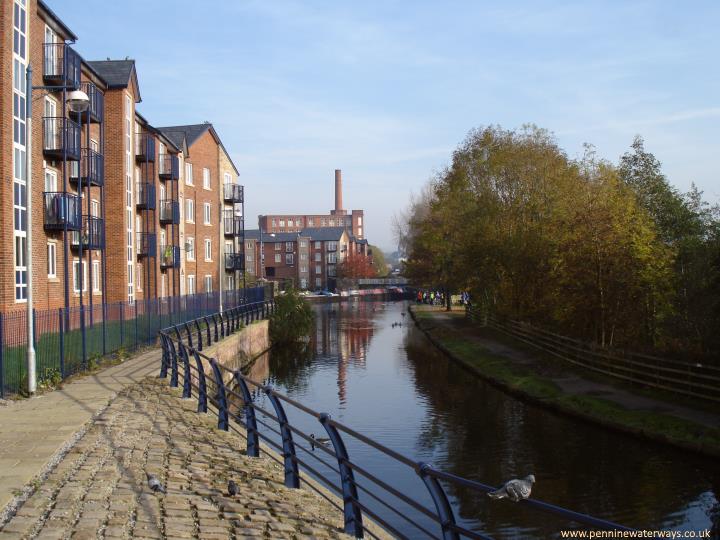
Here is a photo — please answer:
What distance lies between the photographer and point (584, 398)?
20.8 m

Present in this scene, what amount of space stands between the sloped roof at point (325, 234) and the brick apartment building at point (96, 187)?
3127 inches

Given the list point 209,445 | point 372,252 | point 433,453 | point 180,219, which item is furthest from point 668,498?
point 372,252

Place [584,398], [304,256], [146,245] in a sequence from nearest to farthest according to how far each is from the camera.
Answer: [584,398] → [146,245] → [304,256]

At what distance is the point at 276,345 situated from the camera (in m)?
43.8

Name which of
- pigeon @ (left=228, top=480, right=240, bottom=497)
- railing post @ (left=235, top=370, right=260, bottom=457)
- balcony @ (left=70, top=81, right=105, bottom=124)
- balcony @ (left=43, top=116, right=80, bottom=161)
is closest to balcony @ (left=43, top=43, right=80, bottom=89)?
balcony @ (left=43, top=116, right=80, bottom=161)

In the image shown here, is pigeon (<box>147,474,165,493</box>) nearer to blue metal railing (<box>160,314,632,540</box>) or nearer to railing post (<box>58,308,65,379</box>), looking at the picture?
blue metal railing (<box>160,314,632,540</box>)

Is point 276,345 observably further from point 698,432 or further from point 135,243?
point 698,432

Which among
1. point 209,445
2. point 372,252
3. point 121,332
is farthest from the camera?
point 372,252

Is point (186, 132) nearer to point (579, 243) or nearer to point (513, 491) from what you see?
point (579, 243)

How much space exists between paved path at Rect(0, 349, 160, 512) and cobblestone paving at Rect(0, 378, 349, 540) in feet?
0.94

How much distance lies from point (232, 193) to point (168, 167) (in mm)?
12407

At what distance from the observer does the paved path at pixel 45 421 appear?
8656 mm

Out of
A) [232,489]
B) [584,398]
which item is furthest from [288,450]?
[584,398]

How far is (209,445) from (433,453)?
6607mm
